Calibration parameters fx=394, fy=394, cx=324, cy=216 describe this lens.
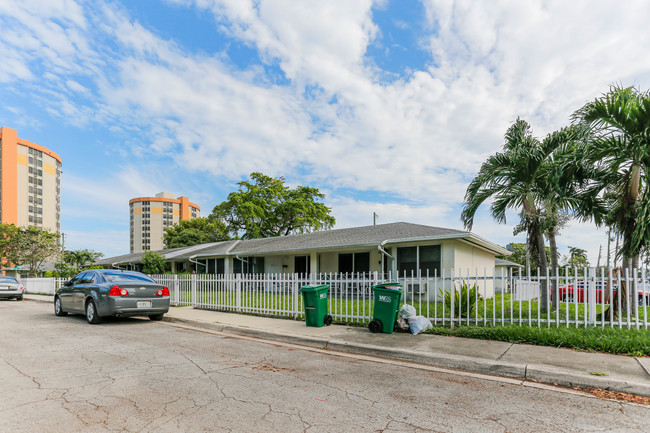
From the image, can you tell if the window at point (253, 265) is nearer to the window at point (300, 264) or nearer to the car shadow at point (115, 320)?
the window at point (300, 264)

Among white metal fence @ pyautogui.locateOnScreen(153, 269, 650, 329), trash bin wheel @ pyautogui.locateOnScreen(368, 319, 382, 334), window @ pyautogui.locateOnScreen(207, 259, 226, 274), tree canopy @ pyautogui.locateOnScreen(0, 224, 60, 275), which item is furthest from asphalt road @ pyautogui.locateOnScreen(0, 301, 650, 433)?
tree canopy @ pyautogui.locateOnScreen(0, 224, 60, 275)

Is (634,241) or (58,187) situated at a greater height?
(58,187)

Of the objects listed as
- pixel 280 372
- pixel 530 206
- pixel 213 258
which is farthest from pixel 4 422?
pixel 213 258

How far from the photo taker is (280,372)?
5711 millimetres

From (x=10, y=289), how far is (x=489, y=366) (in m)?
25.4

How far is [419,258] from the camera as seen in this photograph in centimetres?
1781

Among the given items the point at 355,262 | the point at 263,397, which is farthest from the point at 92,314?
the point at 355,262

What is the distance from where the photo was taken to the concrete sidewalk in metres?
5.21

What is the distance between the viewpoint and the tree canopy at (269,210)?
42.0 metres

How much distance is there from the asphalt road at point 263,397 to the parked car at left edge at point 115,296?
325cm

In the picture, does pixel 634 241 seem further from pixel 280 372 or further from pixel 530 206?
pixel 280 372

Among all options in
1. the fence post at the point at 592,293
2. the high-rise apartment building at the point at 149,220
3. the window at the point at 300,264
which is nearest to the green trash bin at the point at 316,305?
the fence post at the point at 592,293

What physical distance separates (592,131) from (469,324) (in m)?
5.18

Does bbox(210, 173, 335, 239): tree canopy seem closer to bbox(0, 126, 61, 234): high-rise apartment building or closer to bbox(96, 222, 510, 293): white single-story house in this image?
bbox(96, 222, 510, 293): white single-story house
